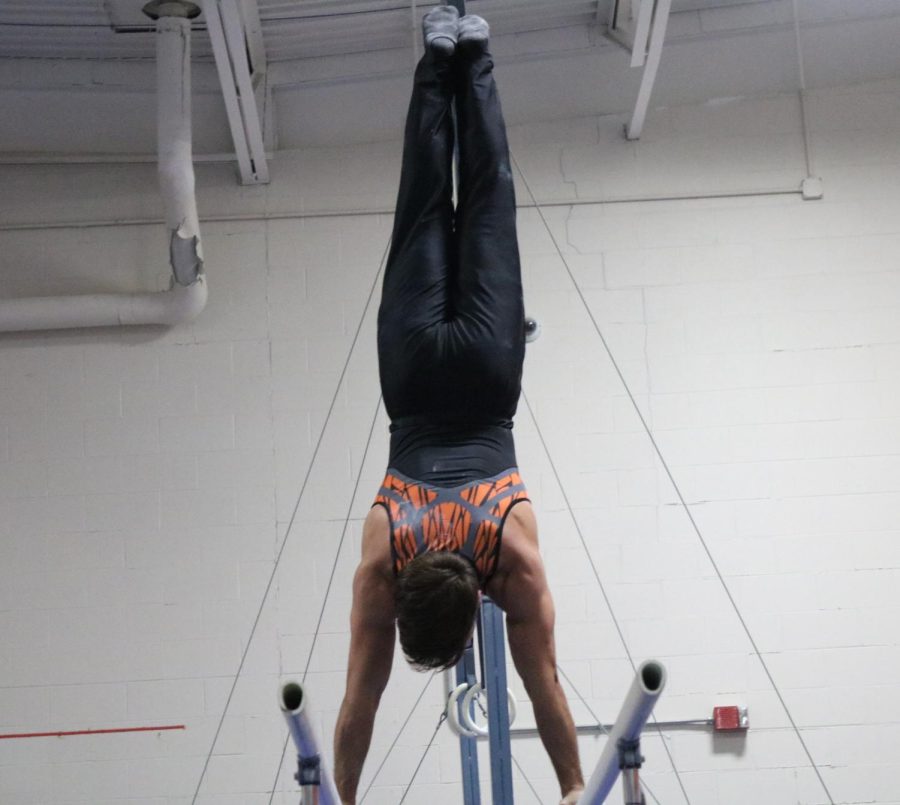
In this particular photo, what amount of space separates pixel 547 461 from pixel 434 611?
137 inches

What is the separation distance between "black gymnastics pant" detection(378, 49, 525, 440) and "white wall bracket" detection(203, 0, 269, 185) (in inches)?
87.1

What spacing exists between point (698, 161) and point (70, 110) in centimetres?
340

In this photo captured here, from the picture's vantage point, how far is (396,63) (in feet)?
21.2

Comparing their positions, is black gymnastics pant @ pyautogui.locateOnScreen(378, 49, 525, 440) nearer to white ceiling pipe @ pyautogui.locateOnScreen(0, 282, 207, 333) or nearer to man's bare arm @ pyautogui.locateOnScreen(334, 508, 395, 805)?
man's bare arm @ pyautogui.locateOnScreen(334, 508, 395, 805)

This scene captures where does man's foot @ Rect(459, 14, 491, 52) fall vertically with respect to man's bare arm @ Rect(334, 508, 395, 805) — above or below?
above

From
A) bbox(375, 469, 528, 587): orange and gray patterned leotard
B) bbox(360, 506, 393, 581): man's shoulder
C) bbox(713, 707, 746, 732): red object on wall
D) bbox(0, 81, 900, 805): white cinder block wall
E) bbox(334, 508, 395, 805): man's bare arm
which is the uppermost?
bbox(375, 469, 528, 587): orange and gray patterned leotard

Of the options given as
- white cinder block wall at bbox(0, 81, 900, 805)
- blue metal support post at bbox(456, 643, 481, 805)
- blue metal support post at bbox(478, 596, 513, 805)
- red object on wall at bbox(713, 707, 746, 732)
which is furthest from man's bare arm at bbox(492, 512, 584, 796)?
red object on wall at bbox(713, 707, 746, 732)

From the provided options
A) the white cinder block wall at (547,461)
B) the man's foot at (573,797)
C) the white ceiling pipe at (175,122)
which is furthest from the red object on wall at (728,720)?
the white ceiling pipe at (175,122)

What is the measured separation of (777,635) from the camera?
20.1 ft

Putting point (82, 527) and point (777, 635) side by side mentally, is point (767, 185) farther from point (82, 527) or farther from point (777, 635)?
point (82, 527)

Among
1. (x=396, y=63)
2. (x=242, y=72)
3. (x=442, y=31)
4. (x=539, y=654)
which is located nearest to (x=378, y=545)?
(x=539, y=654)

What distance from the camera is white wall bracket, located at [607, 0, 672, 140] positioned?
18.8ft

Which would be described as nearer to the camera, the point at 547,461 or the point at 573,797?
the point at 573,797

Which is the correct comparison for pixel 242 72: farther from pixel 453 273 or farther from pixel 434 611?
pixel 434 611
